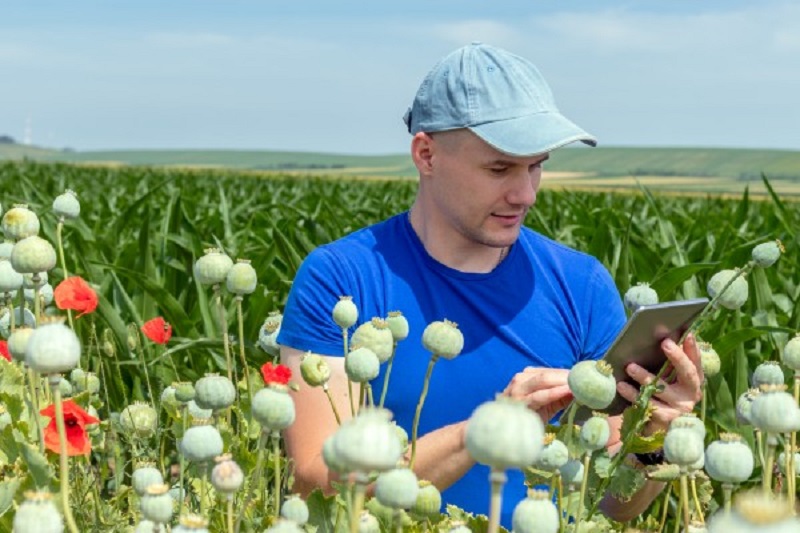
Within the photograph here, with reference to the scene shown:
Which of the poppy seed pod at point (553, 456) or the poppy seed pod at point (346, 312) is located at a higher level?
the poppy seed pod at point (346, 312)

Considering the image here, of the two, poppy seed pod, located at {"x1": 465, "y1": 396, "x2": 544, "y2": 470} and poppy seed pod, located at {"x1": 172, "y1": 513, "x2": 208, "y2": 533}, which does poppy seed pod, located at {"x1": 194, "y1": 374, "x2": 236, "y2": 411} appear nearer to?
poppy seed pod, located at {"x1": 172, "y1": 513, "x2": 208, "y2": 533}

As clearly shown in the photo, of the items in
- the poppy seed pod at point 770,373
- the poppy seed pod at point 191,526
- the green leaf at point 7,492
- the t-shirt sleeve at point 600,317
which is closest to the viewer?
the poppy seed pod at point 191,526

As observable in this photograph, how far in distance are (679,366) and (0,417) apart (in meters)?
0.96

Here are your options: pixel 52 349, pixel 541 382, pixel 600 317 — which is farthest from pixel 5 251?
pixel 600 317

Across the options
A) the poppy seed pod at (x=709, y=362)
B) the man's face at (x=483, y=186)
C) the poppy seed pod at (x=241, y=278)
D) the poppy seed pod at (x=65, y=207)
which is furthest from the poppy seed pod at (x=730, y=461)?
the poppy seed pod at (x=65, y=207)

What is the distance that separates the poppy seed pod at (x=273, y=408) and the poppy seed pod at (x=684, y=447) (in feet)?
1.14

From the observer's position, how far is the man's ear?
2.21 metres

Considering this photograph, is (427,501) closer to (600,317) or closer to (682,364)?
(682,364)

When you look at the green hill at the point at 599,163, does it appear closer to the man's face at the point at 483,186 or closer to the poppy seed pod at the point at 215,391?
the man's face at the point at 483,186

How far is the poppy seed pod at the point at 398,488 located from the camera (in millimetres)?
882

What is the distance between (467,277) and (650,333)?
73 centimetres

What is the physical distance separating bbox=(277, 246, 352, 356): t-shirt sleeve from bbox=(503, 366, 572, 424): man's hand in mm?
574

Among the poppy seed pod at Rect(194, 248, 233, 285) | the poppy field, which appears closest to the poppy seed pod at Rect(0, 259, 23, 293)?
the poppy field

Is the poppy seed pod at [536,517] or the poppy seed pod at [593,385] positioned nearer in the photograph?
the poppy seed pod at [536,517]
